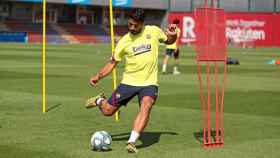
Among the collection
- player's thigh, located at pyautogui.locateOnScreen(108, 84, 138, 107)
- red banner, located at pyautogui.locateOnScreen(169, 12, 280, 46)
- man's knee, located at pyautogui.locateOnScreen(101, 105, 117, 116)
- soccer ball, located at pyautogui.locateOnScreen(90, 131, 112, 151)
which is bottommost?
soccer ball, located at pyautogui.locateOnScreen(90, 131, 112, 151)

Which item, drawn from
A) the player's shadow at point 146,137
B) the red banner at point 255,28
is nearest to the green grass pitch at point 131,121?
the player's shadow at point 146,137

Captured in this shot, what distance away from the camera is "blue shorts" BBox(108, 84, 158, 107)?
10531 mm

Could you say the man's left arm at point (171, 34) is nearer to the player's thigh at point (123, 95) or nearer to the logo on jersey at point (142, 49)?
the logo on jersey at point (142, 49)

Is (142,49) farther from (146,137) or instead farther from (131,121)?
(131,121)

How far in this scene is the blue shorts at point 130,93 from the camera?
10531mm

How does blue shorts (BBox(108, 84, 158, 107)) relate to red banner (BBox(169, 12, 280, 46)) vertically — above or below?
below

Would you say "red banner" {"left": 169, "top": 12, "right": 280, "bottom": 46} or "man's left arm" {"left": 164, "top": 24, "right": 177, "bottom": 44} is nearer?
"man's left arm" {"left": 164, "top": 24, "right": 177, "bottom": 44}

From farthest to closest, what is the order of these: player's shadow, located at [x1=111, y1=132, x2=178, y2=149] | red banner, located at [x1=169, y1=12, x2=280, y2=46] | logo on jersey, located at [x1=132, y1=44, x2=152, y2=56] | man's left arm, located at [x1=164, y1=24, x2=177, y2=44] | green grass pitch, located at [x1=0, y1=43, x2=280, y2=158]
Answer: red banner, located at [x1=169, y1=12, x2=280, y2=46] → player's shadow, located at [x1=111, y1=132, x2=178, y2=149] → man's left arm, located at [x1=164, y1=24, x2=177, y2=44] → logo on jersey, located at [x1=132, y1=44, x2=152, y2=56] → green grass pitch, located at [x1=0, y1=43, x2=280, y2=158]

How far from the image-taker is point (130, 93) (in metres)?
10.7

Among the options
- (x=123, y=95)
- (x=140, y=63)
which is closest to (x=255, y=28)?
(x=123, y=95)

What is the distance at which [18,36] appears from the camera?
74.9 meters

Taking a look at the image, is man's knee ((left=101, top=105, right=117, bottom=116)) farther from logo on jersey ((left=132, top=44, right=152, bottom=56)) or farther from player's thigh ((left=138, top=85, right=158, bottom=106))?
logo on jersey ((left=132, top=44, right=152, bottom=56))

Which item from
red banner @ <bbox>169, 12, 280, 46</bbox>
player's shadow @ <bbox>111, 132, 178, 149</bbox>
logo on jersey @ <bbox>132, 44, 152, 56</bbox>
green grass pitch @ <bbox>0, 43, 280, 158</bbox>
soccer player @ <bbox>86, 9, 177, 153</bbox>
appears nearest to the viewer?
green grass pitch @ <bbox>0, 43, 280, 158</bbox>

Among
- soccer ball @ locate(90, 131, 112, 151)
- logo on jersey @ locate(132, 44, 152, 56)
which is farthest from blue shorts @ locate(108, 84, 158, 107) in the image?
soccer ball @ locate(90, 131, 112, 151)
